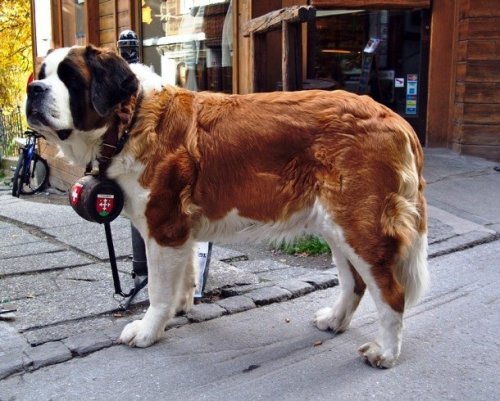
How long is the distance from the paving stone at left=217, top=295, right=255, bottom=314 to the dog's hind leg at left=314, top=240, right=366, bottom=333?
0.62m

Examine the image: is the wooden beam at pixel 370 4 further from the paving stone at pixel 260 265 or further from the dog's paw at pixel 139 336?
the dog's paw at pixel 139 336

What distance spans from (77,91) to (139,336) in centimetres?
146

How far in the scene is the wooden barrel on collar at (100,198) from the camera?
3514mm

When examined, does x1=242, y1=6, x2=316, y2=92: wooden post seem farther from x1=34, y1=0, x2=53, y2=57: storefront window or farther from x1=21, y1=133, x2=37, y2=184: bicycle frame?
x1=21, y1=133, x2=37, y2=184: bicycle frame

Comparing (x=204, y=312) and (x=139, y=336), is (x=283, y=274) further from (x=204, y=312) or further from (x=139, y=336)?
(x=139, y=336)

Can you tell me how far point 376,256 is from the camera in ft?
11.0

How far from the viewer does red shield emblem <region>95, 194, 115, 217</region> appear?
3512 millimetres

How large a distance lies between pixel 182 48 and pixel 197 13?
547 mm

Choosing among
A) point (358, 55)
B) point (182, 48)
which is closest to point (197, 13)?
point (182, 48)

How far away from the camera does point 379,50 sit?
31.2ft

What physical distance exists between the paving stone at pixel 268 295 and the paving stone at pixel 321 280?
29cm

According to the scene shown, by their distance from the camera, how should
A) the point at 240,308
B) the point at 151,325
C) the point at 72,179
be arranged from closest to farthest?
the point at 151,325
the point at 240,308
the point at 72,179

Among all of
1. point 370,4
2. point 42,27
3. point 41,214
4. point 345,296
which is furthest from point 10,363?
point 42,27

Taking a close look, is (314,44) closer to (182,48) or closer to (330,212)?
(182,48)
